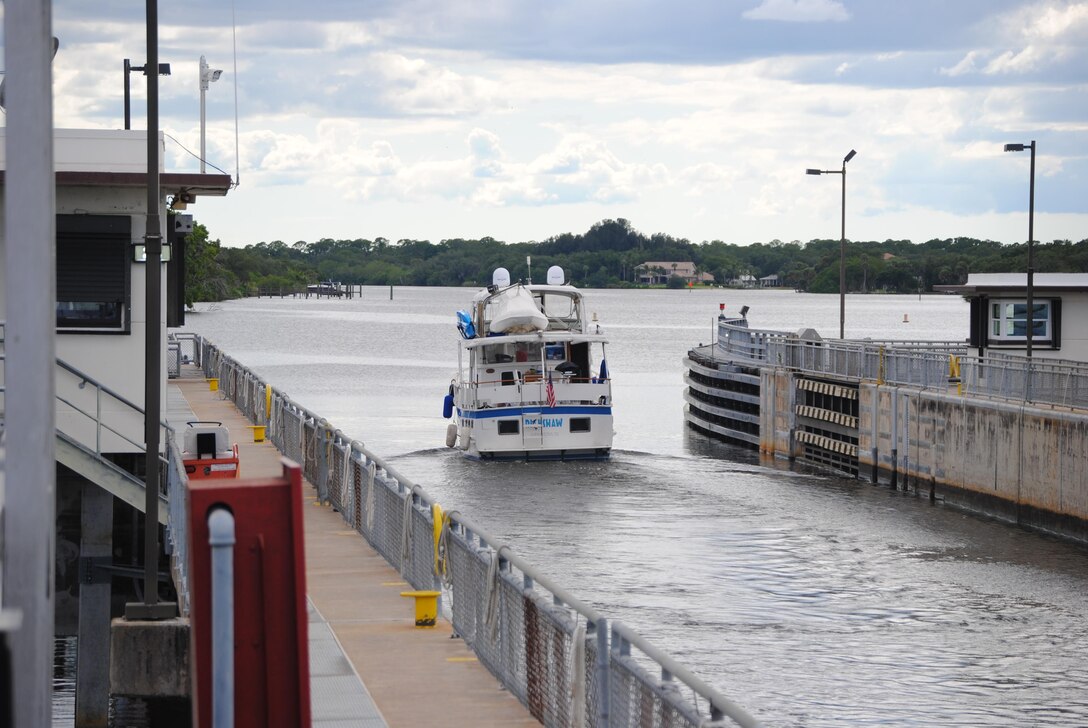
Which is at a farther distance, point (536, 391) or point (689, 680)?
point (536, 391)

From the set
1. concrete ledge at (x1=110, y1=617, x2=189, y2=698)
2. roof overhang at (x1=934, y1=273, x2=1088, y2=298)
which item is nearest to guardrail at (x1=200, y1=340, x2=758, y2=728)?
concrete ledge at (x1=110, y1=617, x2=189, y2=698)

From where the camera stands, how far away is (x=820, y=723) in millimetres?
17859

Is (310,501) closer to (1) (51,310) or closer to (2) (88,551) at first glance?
(2) (88,551)

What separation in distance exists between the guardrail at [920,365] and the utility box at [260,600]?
26796mm

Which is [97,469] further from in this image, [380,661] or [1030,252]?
[1030,252]

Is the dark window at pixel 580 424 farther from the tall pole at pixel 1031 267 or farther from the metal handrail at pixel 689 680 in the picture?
the metal handrail at pixel 689 680

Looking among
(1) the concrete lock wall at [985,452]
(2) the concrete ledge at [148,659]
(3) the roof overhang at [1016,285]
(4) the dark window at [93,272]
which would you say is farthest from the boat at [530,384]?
(2) the concrete ledge at [148,659]

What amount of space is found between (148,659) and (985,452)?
2391cm

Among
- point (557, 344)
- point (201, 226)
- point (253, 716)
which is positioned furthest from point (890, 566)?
point (201, 226)

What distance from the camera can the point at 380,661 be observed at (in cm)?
1266

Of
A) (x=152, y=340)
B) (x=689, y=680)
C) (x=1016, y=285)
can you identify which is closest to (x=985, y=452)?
(x=1016, y=285)

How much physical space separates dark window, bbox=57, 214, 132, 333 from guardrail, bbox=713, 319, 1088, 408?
63.8 feet

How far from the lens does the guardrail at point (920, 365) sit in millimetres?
31078

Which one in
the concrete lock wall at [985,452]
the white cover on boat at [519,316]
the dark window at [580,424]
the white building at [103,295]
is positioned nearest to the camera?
the white building at [103,295]
